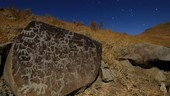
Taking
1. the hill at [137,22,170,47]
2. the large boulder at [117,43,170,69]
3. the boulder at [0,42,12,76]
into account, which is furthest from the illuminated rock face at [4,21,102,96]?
the hill at [137,22,170,47]

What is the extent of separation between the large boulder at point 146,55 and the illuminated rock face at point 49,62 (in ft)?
4.81

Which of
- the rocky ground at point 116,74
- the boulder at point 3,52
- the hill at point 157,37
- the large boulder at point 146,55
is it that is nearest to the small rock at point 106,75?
the rocky ground at point 116,74

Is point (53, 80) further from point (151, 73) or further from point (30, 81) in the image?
point (151, 73)

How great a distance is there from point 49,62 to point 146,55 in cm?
374

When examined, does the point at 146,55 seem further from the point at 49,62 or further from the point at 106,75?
the point at 49,62

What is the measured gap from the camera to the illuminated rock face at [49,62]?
17.7ft

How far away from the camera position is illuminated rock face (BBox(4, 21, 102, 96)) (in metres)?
5.39

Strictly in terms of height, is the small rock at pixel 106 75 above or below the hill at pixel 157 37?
below

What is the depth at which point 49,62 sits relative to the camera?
19.4 ft

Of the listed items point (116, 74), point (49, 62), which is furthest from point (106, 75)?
point (49, 62)

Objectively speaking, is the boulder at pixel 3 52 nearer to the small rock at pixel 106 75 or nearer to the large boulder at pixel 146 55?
the small rock at pixel 106 75

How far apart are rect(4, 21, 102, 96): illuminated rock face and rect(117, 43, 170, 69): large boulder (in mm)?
1465

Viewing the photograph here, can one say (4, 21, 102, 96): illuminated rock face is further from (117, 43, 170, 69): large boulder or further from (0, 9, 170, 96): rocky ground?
(117, 43, 170, 69): large boulder

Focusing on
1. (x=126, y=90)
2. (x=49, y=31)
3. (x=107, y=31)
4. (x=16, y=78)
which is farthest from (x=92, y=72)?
(x=107, y=31)
